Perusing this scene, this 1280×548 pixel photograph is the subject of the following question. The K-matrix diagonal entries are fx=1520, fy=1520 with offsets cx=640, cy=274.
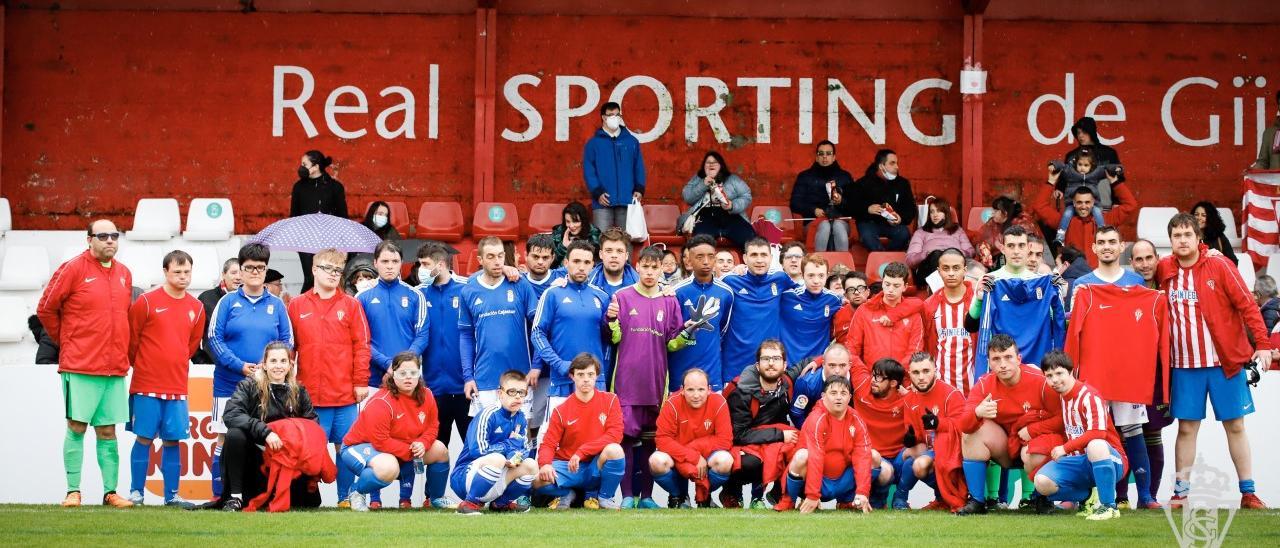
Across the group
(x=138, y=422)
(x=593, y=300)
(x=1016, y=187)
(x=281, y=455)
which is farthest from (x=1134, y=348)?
(x=1016, y=187)

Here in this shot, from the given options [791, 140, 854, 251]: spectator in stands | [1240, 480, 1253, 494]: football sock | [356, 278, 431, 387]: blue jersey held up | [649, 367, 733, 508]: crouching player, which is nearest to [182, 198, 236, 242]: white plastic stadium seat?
[791, 140, 854, 251]: spectator in stands

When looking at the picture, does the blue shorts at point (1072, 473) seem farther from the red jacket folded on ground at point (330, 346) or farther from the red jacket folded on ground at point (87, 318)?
the red jacket folded on ground at point (87, 318)

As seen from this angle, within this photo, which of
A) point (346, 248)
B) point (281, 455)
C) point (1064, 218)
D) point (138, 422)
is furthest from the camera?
point (1064, 218)

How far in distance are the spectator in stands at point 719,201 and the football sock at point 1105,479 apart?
6424 millimetres

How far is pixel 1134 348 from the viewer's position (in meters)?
9.15

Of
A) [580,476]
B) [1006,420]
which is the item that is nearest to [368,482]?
[580,476]

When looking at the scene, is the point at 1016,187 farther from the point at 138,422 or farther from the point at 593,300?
the point at 138,422

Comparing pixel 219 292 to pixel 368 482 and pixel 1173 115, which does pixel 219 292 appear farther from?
pixel 1173 115

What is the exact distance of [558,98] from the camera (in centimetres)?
1680

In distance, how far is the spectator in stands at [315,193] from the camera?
1442 centimetres

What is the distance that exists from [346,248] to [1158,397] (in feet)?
21.4

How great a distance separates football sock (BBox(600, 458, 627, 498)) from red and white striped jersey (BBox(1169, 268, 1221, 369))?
11.2 feet

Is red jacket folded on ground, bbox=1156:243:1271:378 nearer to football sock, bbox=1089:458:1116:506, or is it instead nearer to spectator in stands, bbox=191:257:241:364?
football sock, bbox=1089:458:1116:506

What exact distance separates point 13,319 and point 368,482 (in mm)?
6632
